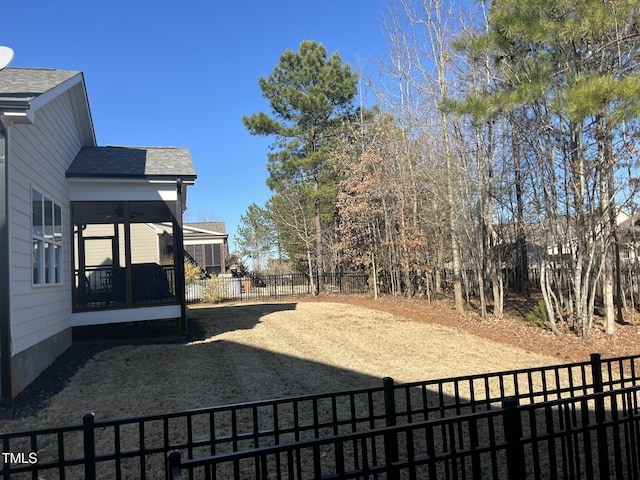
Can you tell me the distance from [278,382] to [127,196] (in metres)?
4.91

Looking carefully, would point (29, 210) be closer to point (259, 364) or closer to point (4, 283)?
point (4, 283)

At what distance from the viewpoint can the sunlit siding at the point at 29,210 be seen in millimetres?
5430

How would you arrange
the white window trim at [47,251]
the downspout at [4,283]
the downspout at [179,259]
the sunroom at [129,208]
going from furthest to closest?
1. the downspout at [179,259]
2. the sunroom at [129,208]
3. the white window trim at [47,251]
4. the downspout at [4,283]

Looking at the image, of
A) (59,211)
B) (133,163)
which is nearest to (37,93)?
(59,211)

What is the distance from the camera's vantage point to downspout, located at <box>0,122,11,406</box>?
16.2 ft

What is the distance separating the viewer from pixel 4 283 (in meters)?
5.05

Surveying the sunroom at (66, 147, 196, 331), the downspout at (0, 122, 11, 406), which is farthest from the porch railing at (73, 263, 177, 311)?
the downspout at (0, 122, 11, 406)

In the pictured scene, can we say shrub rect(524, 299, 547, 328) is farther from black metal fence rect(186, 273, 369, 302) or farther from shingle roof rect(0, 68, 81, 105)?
shingle roof rect(0, 68, 81, 105)

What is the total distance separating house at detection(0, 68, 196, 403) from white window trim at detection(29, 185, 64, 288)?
16 millimetres

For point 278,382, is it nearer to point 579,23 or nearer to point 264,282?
point 579,23

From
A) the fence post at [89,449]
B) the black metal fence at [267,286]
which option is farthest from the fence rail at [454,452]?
the black metal fence at [267,286]

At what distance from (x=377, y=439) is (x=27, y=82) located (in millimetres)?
7267

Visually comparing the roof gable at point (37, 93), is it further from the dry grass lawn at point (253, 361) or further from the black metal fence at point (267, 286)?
the black metal fence at point (267, 286)

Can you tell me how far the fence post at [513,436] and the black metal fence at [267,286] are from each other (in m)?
16.4
